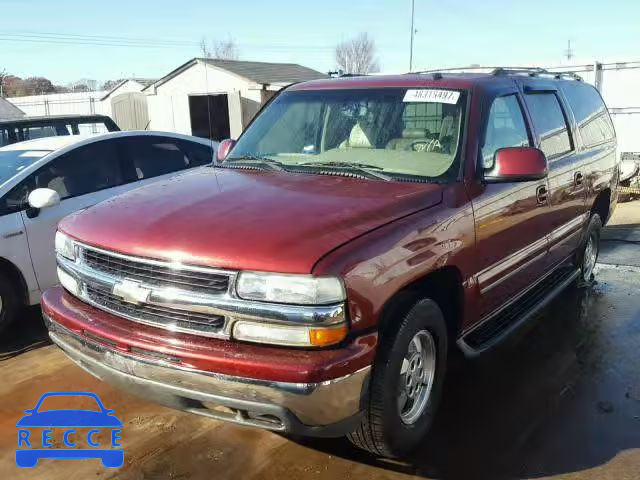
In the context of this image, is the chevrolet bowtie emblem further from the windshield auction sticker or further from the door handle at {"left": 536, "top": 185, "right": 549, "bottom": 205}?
the door handle at {"left": 536, "top": 185, "right": 549, "bottom": 205}

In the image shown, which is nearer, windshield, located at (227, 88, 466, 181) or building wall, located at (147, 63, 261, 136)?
windshield, located at (227, 88, 466, 181)

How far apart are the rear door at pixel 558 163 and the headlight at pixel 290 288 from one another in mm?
2491

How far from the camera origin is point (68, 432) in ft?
11.4

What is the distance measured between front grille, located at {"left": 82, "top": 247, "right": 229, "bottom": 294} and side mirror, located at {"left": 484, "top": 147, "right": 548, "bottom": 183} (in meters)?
1.79

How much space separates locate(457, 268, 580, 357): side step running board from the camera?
141 inches

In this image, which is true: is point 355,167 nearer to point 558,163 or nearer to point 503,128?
point 503,128

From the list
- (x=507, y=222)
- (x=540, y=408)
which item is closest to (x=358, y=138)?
(x=507, y=222)

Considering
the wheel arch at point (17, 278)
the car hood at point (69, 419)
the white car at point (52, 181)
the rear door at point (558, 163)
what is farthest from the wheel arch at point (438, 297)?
the wheel arch at point (17, 278)

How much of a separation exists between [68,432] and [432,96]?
2.95m

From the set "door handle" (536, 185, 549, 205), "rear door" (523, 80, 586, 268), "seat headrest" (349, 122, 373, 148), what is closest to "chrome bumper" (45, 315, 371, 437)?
"seat headrest" (349, 122, 373, 148)

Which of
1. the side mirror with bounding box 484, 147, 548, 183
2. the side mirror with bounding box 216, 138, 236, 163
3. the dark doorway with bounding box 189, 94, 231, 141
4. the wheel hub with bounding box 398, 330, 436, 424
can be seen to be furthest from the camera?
the dark doorway with bounding box 189, 94, 231, 141

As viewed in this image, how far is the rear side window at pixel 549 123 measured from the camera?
4.38 metres

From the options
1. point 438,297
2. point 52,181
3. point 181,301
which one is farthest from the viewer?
point 52,181

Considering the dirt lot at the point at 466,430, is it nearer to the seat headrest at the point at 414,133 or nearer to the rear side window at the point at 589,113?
the seat headrest at the point at 414,133
